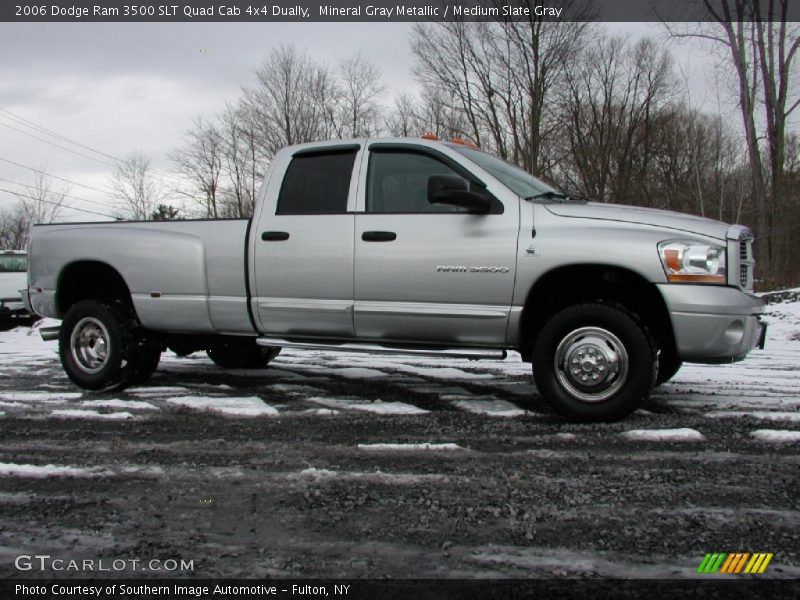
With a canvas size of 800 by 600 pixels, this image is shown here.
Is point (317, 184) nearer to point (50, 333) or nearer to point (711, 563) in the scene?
point (50, 333)

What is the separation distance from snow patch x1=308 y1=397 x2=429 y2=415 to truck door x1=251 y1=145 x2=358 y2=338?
52 centimetres

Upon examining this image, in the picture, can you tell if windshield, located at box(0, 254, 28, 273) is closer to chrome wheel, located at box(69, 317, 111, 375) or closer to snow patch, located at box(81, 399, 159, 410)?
chrome wheel, located at box(69, 317, 111, 375)

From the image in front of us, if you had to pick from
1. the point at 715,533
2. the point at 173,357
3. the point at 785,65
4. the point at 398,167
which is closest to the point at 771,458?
the point at 715,533

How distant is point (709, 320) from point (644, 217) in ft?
2.49

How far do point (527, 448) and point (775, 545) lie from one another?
1.46 m

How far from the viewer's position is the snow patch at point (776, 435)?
12.5 feet

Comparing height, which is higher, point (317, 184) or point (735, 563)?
point (317, 184)

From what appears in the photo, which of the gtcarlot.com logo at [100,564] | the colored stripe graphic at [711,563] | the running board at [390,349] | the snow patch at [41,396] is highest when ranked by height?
the running board at [390,349]

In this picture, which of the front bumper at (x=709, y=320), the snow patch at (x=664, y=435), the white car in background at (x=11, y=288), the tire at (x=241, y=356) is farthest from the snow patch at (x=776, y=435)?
the white car in background at (x=11, y=288)

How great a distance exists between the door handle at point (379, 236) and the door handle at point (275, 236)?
2.10 ft

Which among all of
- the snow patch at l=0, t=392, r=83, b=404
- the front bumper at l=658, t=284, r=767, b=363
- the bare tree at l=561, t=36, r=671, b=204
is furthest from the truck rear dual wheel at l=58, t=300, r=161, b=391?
the bare tree at l=561, t=36, r=671, b=204

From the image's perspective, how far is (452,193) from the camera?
14.1 ft

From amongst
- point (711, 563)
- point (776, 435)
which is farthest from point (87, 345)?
point (776, 435)

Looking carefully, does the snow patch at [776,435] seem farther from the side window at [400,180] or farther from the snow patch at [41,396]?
the snow patch at [41,396]
